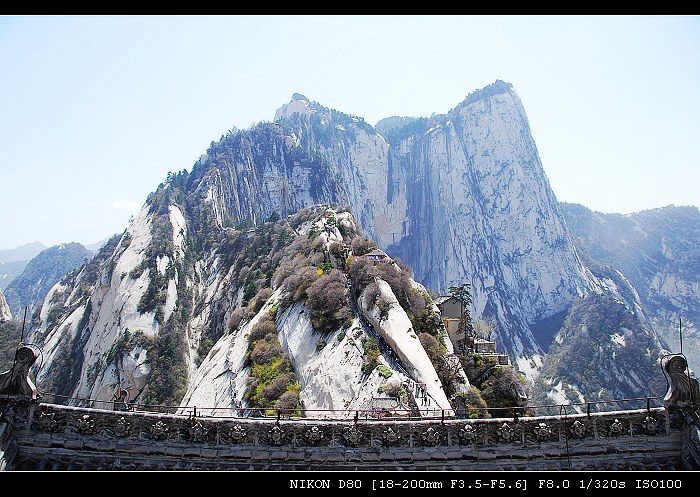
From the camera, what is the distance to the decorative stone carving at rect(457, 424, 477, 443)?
1163 cm

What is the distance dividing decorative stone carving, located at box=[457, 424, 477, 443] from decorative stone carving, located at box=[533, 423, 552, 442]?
144 cm

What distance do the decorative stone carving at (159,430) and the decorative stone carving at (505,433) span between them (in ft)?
24.4

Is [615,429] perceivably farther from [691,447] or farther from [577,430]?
[691,447]

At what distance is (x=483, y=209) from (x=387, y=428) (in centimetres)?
16013

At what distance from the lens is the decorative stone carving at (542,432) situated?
1178cm

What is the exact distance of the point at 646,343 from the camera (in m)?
110

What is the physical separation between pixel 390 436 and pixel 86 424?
6.73 m

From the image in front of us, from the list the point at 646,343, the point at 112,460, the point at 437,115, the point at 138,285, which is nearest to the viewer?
the point at 112,460

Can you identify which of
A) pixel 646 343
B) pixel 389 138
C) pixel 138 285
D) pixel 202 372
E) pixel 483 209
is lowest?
pixel 646 343

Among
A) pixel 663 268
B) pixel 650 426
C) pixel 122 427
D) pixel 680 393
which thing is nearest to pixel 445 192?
pixel 663 268

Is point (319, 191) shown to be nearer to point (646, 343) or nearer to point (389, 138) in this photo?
point (389, 138)

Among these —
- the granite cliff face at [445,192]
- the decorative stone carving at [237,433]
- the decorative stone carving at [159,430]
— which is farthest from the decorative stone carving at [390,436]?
the granite cliff face at [445,192]

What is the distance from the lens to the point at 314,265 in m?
51.9
